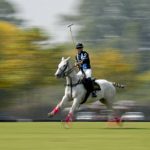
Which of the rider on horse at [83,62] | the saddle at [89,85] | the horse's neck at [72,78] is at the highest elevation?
the rider on horse at [83,62]

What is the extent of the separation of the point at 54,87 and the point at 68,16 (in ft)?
157

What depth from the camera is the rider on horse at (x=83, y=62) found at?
22298mm

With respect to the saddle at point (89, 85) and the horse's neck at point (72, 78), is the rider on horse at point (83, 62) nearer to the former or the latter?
the saddle at point (89, 85)
